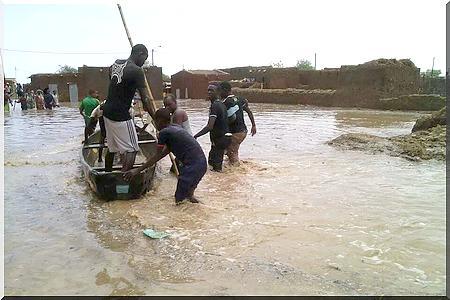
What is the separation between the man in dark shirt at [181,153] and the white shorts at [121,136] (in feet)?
1.48

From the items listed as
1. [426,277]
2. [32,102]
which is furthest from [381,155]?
[32,102]

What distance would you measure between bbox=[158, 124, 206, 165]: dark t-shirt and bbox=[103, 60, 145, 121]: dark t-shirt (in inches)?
26.8

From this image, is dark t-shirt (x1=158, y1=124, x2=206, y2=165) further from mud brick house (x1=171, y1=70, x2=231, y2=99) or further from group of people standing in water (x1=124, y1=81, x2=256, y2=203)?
mud brick house (x1=171, y1=70, x2=231, y2=99)

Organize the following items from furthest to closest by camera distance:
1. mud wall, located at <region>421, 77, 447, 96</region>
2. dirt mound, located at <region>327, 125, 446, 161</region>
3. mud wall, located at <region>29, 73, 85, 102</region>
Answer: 1. mud wall, located at <region>29, 73, 85, 102</region>
2. mud wall, located at <region>421, 77, 447, 96</region>
3. dirt mound, located at <region>327, 125, 446, 161</region>

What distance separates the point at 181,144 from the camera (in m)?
5.09

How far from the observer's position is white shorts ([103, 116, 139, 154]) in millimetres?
5422

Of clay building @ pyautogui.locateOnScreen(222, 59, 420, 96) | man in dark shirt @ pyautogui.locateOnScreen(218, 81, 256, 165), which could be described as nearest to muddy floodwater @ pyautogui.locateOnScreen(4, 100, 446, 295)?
man in dark shirt @ pyautogui.locateOnScreen(218, 81, 256, 165)

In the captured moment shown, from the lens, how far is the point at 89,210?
541cm

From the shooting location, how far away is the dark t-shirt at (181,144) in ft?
16.5

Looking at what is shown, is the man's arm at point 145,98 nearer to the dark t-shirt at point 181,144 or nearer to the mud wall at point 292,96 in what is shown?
the dark t-shirt at point 181,144

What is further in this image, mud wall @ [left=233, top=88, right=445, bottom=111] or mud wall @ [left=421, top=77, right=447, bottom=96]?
mud wall @ [left=421, top=77, right=447, bottom=96]

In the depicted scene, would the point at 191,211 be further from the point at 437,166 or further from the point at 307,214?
the point at 437,166

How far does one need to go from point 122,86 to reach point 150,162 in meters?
1.03

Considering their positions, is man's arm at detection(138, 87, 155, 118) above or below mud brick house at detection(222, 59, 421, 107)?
below
